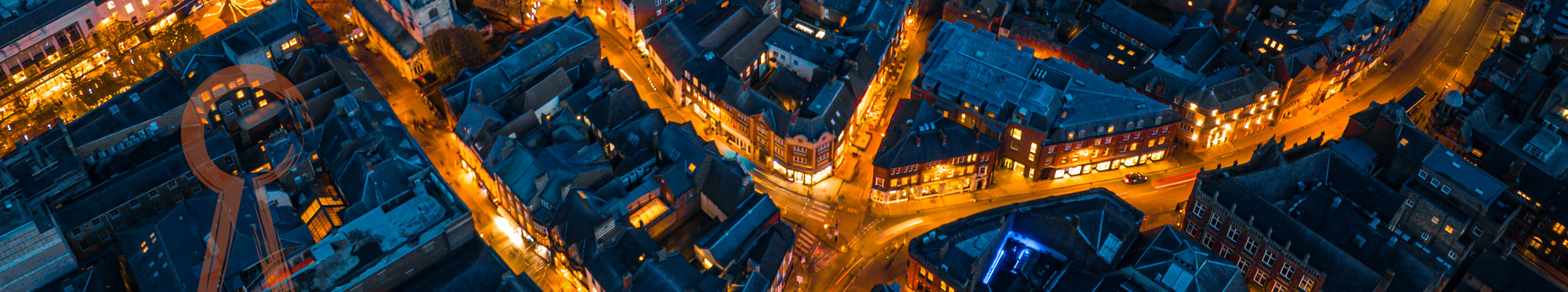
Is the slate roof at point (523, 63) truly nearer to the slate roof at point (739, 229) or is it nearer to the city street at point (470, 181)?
the city street at point (470, 181)

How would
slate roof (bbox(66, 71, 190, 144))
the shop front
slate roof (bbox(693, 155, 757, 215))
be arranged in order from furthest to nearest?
the shop front
slate roof (bbox(66, 71, 190, 144))
slate roof (bbox(693, 155, 757, 215))

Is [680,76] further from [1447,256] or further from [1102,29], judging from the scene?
[1447,256]

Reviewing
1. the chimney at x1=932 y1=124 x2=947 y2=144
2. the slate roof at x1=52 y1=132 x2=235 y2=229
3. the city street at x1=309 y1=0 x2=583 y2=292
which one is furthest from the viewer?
the chimney at x1=932 y1=124 x2=947 y2=144

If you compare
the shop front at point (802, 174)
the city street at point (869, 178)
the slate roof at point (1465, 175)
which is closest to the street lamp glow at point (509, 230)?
the city street at point (869, 178)

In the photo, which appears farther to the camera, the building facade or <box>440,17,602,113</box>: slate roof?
<box>440,17,602,113</box>: slate roof

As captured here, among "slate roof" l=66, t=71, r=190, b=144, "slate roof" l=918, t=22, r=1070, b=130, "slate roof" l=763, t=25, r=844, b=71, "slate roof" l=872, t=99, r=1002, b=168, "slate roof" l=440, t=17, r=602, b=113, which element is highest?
"slate roof" l=66, t=71, r=190, b=144

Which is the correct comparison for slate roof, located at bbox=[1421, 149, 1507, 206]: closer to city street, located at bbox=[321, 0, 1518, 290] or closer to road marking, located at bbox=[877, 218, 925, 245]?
city street, located at bbox=[321, 0, 1518, 290]

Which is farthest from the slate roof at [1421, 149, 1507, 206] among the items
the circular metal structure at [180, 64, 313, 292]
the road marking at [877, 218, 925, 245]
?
the circular metal structure at [180, 64, 313, 292]

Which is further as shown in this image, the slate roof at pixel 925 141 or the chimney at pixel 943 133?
the chimney at pixel 943 133
